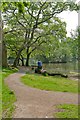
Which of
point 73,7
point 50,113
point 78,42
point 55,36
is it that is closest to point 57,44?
point 55,36

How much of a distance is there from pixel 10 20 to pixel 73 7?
9399 millimetres

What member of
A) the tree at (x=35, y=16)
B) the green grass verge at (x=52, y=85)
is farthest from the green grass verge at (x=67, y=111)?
the tree at (x=35, y=16)

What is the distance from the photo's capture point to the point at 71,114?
24.5ft

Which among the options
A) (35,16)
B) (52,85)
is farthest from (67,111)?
(35,16)

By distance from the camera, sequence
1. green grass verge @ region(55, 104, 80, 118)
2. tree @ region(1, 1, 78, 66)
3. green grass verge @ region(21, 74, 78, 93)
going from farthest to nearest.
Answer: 1. tree @ region(1, 1, 78, 66)
2. green grass verge @ region(21, 74, 78, 93)
3. green grass verge @ region(55, 104, 80, 118)

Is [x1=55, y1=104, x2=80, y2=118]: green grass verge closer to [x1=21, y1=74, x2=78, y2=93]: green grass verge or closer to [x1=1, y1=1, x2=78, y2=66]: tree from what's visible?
[x1=21, y1=74, x2=78, y2=93]: green grass verge

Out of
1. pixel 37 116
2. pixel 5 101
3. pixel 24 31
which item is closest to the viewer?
pixel 37 116

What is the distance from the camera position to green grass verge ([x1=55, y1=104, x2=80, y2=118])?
24.0 feet

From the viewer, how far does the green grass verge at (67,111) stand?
731cm

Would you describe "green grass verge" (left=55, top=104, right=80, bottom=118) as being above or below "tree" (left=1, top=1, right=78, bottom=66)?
below

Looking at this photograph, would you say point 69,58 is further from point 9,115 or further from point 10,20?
point 9,115

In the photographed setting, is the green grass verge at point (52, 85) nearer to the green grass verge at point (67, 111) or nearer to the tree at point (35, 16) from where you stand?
the green grass verge at point (67, 111)

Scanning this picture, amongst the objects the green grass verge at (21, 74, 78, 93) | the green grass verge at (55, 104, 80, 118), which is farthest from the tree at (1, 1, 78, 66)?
the green grass verge at (55, 104, 80, 118)

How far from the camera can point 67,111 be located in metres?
7.84
